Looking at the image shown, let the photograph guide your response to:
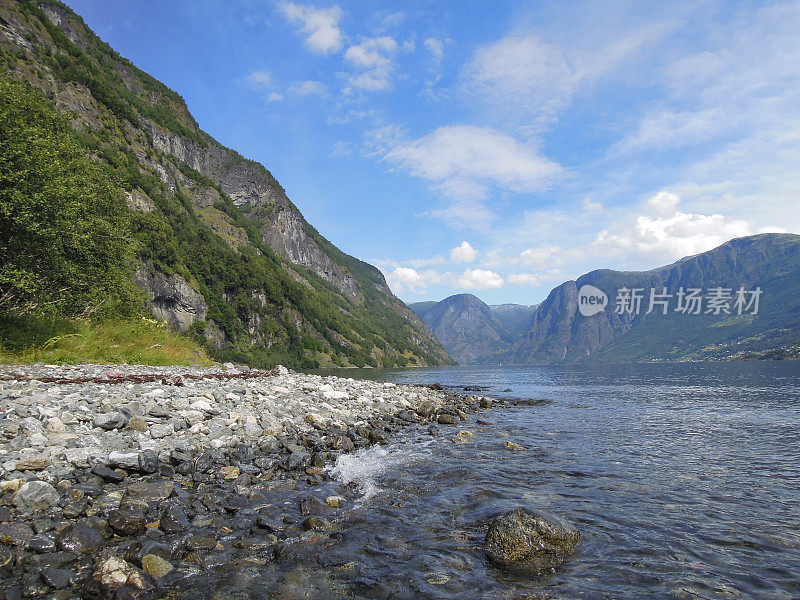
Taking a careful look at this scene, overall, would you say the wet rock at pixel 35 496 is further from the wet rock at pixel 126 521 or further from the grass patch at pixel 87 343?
the grass patch at pixel 87 343

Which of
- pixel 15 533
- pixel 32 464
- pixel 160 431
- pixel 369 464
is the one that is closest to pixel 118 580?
pixel 15 533

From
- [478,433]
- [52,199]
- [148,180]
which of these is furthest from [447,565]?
[148,180]

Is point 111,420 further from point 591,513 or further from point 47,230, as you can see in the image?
point 47,230

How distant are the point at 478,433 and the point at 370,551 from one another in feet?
43.4

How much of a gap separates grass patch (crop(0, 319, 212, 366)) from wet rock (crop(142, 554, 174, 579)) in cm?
1829

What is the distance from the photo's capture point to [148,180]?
458 ft

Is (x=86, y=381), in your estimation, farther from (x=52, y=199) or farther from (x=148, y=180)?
(x=148, y=180)

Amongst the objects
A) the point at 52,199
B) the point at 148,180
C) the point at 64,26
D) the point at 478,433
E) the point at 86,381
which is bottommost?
the point at 478,433

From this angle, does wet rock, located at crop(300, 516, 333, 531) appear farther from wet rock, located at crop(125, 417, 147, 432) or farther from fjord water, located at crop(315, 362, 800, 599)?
wet rock, located at crop(125, 417, 147, 432)

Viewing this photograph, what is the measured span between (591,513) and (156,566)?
334 inches

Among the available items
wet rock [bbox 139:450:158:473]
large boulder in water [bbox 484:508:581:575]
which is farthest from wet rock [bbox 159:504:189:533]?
large boulder in water [bbox 484:508:581:575]

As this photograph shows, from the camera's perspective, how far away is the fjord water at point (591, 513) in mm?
5758

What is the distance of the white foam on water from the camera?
10184mm

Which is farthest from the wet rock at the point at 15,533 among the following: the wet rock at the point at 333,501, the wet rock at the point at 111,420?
the wet rock at the point at 333,501
